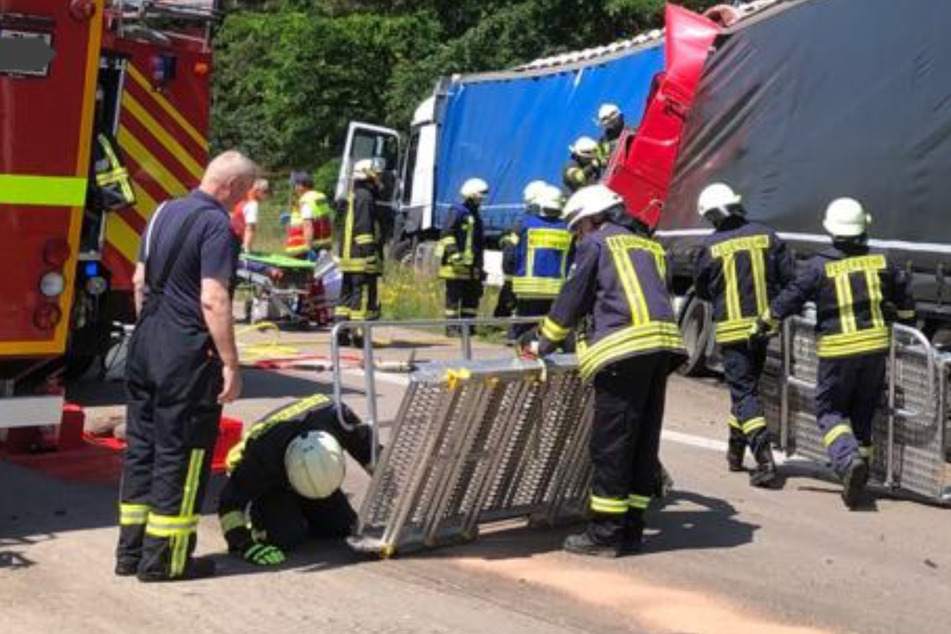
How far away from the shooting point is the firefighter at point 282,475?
608 centimetres

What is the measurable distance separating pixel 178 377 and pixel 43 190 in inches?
41.6

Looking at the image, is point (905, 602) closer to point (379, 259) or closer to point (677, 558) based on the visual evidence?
point (677, 558)

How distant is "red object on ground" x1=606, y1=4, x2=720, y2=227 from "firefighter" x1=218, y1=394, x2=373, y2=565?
7.27 meters

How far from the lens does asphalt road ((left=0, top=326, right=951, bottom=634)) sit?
539 centimetres

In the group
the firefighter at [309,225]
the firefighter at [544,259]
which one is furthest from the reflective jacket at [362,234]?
the firefighter at [544,259]

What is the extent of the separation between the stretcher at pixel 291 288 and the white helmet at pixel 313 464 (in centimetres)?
971

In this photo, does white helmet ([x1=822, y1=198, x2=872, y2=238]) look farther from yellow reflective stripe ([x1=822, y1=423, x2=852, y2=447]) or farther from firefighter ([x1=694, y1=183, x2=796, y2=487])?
yellow reflective stripe ([x1=822, y1=423, x2=852, y2=447])

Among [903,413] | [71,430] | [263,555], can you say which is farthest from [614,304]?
[71,430]

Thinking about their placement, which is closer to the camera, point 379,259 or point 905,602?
point 905,602

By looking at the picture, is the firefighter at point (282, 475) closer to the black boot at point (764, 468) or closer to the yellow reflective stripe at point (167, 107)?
the black boot at point (764, 468)

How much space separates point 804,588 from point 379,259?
880cm

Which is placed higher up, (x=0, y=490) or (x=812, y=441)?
(x=812, y=441)

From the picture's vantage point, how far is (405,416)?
6031 mm

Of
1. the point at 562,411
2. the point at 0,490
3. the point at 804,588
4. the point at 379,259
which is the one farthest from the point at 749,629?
the point at 379,259
